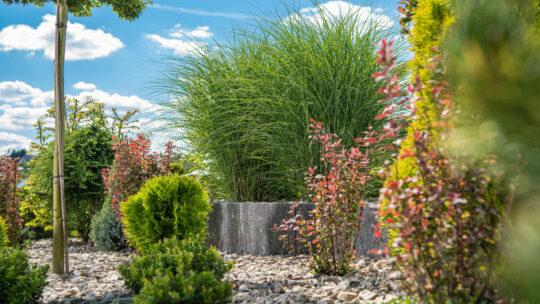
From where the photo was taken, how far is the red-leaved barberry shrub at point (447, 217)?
185 centimetres

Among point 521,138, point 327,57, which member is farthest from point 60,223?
point 521,138

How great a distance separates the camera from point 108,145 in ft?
22.4

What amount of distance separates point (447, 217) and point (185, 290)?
53.6 inches

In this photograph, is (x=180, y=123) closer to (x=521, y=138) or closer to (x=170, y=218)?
(x=170, y=218)

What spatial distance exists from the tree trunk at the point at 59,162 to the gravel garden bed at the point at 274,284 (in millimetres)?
214

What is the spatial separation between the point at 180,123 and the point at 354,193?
3.13m

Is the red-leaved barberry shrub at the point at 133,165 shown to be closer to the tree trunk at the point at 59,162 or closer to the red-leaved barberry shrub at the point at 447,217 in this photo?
the tree trunk at the point at 59,162

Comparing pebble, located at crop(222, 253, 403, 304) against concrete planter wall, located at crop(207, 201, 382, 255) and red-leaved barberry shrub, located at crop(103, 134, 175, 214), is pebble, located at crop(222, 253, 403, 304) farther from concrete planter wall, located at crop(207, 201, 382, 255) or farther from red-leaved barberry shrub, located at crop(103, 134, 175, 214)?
red-leaved barberry shrub, located at crop(103, 134, 175, 214)

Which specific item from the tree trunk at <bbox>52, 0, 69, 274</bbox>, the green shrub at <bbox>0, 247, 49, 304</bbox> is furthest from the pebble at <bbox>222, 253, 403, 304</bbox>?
the tree trunk at <bbox>52, 0, 69, 274</bbox>

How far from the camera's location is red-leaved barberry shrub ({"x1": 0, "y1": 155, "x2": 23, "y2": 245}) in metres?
6.12

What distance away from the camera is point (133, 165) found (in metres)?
5.20

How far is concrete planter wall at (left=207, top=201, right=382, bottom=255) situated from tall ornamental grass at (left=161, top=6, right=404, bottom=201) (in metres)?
0.38

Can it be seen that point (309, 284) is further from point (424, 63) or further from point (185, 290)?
point (424, 63)

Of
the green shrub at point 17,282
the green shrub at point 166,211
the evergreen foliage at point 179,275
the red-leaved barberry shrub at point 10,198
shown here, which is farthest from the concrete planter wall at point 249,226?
the red-leaved barberry shrub at point 10,198
